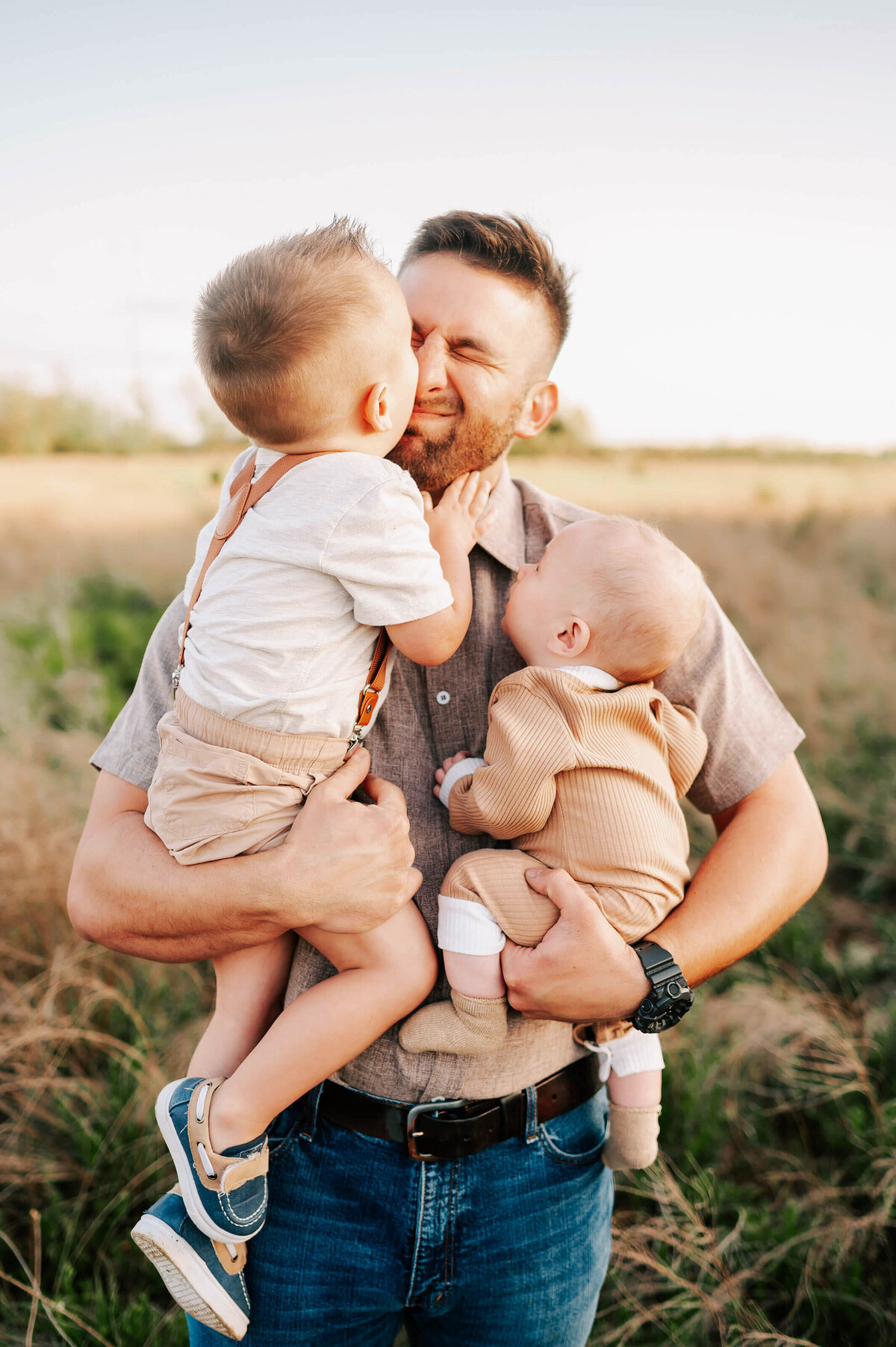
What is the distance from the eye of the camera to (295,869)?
1542mm

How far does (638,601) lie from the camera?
169 centimetres

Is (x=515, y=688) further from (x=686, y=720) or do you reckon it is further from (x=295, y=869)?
(x=295, y=869)

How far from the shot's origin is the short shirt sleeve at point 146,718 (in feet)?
5.95

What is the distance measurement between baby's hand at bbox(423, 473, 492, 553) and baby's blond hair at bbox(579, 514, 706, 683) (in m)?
0.27

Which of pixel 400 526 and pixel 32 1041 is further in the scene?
pixel 32 1041

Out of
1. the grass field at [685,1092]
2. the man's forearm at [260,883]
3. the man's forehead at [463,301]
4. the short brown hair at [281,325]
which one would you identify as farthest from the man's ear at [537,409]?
the grass field at [685,1092]

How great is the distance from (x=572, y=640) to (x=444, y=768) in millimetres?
377

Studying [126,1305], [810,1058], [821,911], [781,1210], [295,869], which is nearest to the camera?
[295,869]

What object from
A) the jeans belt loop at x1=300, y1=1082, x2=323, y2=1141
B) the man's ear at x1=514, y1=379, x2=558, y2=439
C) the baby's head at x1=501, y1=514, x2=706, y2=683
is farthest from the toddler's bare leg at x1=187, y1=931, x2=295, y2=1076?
the man's ear at x1=514, y1=379, x2=558, y2=439

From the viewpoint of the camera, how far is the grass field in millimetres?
2465

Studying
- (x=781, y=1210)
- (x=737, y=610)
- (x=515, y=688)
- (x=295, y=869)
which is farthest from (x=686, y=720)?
(x=737, y=610)

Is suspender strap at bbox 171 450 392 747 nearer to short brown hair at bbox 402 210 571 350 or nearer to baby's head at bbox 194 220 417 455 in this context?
baby's head at bbox 194 220 417 455

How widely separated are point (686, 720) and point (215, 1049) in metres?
1.17

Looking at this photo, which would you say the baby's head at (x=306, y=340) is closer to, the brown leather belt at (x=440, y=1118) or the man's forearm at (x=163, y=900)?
the man's forearm at (x=163, y=900)
